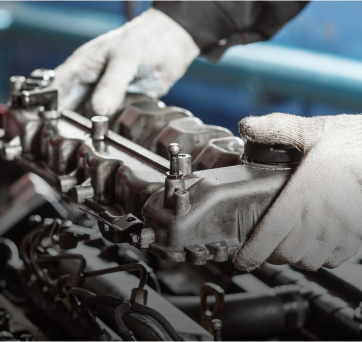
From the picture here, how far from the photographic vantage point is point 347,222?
0.74m

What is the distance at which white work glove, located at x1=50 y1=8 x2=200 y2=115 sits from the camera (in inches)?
55.6

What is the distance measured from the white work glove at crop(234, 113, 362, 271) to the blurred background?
1.86m

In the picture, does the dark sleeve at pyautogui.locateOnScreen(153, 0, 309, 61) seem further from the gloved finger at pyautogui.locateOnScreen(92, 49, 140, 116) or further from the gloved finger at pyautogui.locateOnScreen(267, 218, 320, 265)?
the gloved finger at pyautogui.locateOnScreen(267, 218, 320, 265)

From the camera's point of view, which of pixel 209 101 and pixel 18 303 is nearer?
pixel 18 303

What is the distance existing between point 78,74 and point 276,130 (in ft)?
2.98

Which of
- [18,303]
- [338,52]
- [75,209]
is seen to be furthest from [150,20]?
[338,52]

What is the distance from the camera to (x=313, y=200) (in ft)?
2.40

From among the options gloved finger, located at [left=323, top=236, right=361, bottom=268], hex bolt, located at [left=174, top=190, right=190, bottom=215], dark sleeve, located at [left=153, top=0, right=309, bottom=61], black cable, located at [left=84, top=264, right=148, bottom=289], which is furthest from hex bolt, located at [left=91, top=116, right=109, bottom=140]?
dark sleeve, located at [left=153, top=0, right=309, bottom=61]

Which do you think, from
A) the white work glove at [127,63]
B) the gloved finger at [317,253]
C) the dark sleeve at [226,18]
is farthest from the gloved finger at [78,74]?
the gloved finger at [317,253]

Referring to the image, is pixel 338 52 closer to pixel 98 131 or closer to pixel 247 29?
pixel 247 29

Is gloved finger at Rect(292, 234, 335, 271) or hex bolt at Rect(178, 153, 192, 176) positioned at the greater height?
hex bolt at Rect(178, 153, 192, 176)

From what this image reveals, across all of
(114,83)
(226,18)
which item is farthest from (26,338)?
(226,18)

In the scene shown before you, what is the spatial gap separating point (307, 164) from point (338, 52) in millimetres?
2263

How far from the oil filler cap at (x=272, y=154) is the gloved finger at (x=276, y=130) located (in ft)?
0.03
